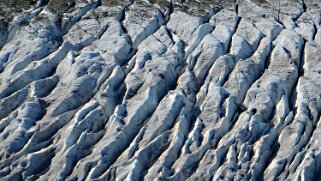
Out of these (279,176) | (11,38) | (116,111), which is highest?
(11,38)

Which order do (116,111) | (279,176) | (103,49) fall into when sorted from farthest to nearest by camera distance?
(103,49) → (116,111) → (279,176)

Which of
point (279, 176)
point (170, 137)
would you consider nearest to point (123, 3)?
point (170, 137)

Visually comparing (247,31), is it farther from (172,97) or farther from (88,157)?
(88,157)

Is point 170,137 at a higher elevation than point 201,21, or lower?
lower

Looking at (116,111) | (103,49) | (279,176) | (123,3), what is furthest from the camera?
(123,3)

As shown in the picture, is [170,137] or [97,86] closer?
[170,137]

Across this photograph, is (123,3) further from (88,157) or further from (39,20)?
(88,157)
